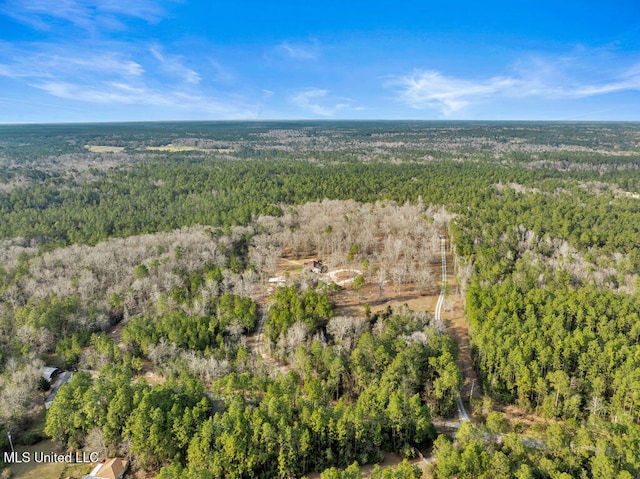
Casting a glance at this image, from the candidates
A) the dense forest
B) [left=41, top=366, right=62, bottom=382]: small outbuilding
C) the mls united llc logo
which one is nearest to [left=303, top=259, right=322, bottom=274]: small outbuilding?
the dense forest

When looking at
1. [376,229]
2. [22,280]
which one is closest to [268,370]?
[22,280]

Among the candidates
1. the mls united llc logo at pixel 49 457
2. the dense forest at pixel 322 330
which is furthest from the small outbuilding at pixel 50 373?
the mls united llc logo at pixel 49 457

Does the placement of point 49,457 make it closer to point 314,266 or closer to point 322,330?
point 322,330

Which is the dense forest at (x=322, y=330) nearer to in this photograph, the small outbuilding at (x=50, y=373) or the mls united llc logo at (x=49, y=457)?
the mls united llc logo at (x=49, y=457)

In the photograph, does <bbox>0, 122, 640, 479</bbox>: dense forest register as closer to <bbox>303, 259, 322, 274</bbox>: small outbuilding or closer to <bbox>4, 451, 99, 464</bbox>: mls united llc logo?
<bbox>4, 451, 99, 464</bbox>: mls united llc logo

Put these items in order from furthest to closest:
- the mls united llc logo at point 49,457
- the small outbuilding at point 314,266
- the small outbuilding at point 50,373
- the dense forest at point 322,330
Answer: the small outbuilding at point 314,266 → the small outbuilding at point 50,373 → the mls united llc logo at point 49,457 → the dense forest at point 322,330
